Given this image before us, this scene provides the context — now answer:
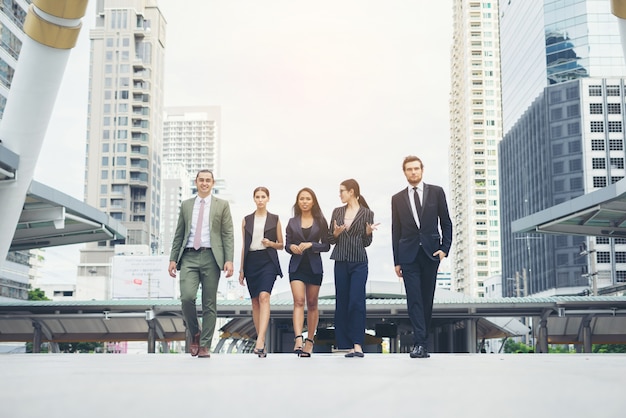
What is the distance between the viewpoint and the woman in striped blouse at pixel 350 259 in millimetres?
8469

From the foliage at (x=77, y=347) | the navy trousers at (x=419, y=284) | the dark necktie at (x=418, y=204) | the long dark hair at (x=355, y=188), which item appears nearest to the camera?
the navy trousers at (x=419, y=284)

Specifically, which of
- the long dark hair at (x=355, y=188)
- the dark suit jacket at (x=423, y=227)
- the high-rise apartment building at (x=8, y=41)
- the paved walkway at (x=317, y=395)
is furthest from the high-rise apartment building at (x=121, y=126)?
the paved walkway at (x=317, y=395)

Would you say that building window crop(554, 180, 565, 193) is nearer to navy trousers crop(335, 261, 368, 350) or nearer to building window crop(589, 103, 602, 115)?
building window crop(589, 103, 602, 115)

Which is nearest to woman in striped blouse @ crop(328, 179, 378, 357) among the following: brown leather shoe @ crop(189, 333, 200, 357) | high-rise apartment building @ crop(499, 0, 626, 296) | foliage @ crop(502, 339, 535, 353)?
brown leather shoe @ crop(189, 333, 200, 357)

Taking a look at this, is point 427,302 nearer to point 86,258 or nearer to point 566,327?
point 566,327

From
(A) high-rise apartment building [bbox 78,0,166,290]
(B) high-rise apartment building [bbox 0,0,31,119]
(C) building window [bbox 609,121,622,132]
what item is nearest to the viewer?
(B) high-rise apartment building [bbox 0,0,31,119]

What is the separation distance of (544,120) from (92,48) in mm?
66280

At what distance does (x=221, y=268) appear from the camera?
28.2 feet

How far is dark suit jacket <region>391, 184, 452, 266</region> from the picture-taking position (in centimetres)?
799

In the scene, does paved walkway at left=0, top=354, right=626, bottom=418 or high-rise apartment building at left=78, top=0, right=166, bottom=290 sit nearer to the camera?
paved walkway at left=0, top=354, right=626, bottom=418

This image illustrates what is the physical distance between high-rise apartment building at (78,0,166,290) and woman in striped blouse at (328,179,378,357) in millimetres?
106038

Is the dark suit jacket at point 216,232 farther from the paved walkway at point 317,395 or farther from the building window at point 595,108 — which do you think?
Result: the building window at point 595,108

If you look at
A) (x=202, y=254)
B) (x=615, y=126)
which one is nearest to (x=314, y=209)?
(x=202, y=254)

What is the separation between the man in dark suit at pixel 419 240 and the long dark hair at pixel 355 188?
62 centimetres
